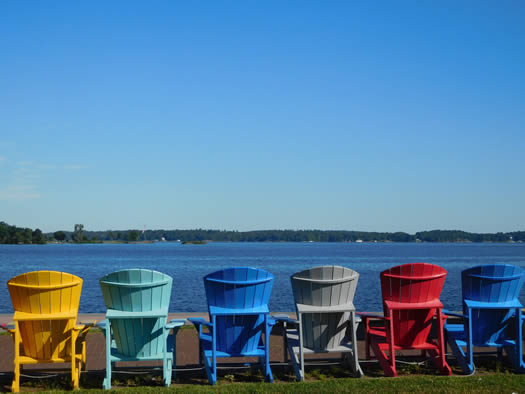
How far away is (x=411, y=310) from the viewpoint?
265 inches

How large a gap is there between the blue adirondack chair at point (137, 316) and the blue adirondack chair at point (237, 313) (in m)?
0.46

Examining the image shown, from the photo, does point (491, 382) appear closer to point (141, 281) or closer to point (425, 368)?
point (425, 368)

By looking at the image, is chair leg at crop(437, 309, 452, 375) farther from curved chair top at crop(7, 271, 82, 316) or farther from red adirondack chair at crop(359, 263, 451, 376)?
curved chair top at crop(7, 271, 82, 316)

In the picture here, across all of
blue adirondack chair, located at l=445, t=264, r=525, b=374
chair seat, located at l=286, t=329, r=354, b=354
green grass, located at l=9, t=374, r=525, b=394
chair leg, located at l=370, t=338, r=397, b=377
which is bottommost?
green grass, located at l=9, t=374, r=525, b=394

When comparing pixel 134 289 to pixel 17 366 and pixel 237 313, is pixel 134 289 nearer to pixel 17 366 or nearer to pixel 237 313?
pixel 237 313

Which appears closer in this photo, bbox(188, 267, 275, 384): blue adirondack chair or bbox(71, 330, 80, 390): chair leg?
bbox(71, 330, 80, 390): chair leg

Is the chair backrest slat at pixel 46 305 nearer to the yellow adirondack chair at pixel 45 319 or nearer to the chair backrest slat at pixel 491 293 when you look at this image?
the yellow adirondack chair at pixel 45 319

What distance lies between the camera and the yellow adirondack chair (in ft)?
19.9

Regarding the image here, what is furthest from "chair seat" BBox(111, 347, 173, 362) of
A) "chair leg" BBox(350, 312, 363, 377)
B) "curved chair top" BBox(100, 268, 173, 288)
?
"chair leg" BBox(350, 312, 363, 377)

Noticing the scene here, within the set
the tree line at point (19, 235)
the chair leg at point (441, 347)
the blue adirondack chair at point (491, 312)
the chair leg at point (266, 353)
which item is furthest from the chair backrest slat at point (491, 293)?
the tree line at point (19, 235)

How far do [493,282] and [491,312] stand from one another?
38cm

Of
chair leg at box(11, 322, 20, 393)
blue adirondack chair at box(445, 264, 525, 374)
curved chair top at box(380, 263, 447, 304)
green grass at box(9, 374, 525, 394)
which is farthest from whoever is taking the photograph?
blue adirondack chair at box(445, 264, 525, 374)

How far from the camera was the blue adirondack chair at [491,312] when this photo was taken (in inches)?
263

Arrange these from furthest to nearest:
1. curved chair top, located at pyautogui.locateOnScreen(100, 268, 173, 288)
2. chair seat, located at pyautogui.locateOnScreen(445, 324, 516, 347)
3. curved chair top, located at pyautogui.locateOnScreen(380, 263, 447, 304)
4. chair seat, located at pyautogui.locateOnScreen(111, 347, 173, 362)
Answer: chair seat, located at pyautogui.locateOnScreen(445, 324, 516, 347) < curved chair top, located at pyautogui.locateOnScreen(380, 263, 447, 304) < chair seat, located at pyautogui.locateOnScreen(111, 347, 173, 362) < curved chair top, located at pyautogui.locateOnScreen(100, 268, 173, 288)
